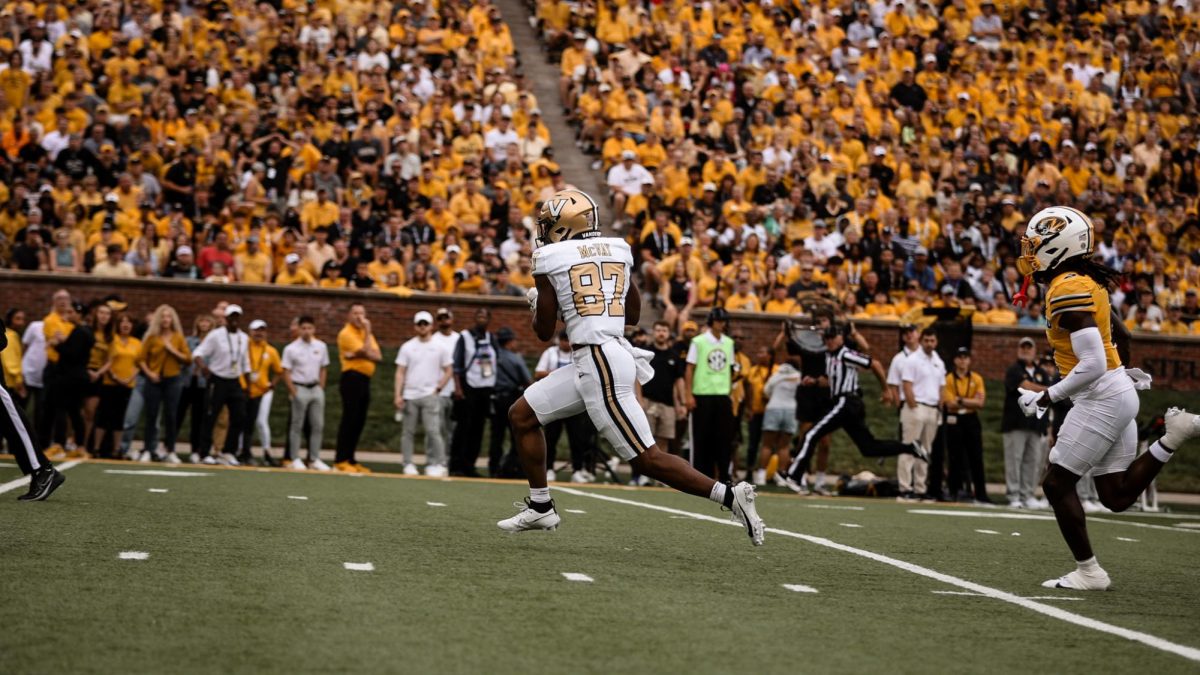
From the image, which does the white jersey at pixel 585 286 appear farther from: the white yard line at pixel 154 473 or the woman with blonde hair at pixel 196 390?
the woman with blonde hair at pixel 196 390

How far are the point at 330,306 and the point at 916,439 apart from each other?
8321 millimetres

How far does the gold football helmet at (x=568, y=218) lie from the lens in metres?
8.16

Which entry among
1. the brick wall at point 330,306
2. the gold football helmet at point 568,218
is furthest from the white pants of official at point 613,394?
the brick wall at point 330,306

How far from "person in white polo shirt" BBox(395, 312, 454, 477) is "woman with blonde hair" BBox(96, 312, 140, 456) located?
3.04m

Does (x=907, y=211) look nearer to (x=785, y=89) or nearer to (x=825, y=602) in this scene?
(x=785, y=89)

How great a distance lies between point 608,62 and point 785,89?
3191 mm

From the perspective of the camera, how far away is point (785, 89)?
25984mm

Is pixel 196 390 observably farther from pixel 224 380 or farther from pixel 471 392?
pixel 471 392

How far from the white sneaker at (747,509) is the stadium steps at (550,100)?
15436 millimetres

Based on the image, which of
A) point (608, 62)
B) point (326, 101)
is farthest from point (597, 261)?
point (608, 62)

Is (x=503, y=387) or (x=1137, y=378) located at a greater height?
(x=1137, y=378)

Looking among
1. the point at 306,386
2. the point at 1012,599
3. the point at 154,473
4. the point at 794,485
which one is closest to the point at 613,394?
the point at 1012,599

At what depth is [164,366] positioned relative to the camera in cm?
1669

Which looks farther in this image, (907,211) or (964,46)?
(964,46)
